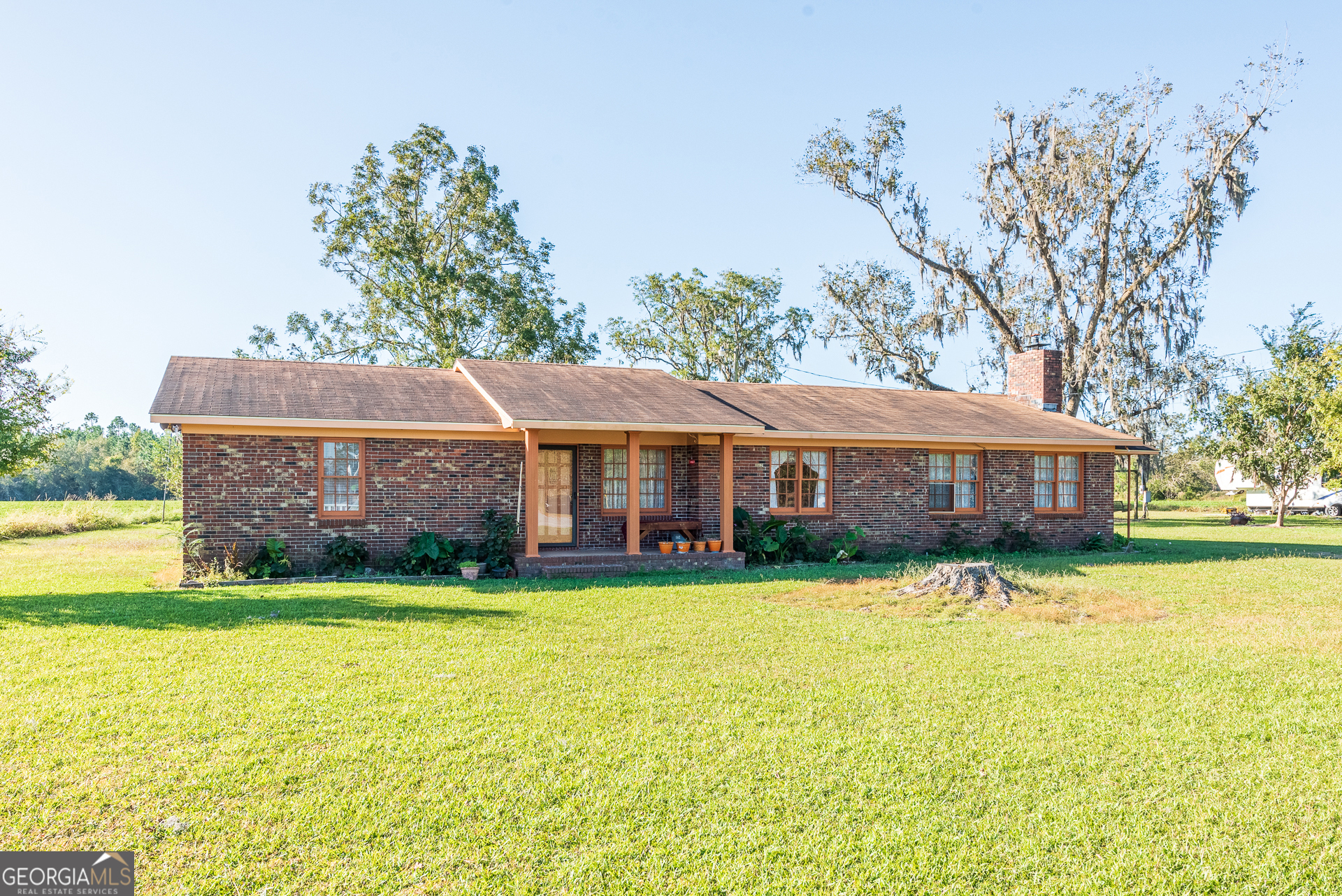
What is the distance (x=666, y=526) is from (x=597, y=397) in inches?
104

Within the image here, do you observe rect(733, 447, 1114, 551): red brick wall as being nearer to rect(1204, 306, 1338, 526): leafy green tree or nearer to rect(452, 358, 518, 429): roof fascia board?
rect(452, 358, 518, 429): roof fascia board

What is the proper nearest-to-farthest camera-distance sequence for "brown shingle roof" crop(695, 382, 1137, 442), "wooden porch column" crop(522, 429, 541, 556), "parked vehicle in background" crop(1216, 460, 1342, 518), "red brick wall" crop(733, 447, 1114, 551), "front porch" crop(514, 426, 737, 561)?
"wooden porch column" crop(522, 429, 541, 556)
"front porch" crop(514, 426, 737, 561)
"red brick wall" crop(733, 447, 1114, 551)
"brown shingle roof" crop(695, 382, 1137, 442)
"parked vehicle in background" crop(1216, 460, 1342, 518)

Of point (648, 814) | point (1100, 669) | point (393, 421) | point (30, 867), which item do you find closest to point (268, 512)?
point (393, 421)

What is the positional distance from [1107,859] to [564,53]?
16.5 m

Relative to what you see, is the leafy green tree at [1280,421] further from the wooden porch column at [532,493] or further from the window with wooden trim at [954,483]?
the wooden porch column at [532,493]

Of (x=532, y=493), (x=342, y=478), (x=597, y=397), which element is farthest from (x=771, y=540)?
(x=342, y=478)

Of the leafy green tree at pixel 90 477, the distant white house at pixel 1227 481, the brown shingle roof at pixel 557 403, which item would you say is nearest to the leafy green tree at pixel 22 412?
the brown shingle roof at pixel 557 403

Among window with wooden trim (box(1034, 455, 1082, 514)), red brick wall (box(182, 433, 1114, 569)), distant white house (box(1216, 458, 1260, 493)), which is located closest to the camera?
→ red brick wall (box(182, 433, 1114, 569))

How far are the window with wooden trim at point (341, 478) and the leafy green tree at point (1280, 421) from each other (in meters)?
29.6

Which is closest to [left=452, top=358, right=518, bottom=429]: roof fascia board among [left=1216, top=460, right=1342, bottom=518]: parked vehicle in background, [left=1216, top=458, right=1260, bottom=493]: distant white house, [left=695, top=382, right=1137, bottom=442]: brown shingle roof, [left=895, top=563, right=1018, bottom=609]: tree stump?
[left=695, top=382, right=1137, bottom=442]: brown shingle roof

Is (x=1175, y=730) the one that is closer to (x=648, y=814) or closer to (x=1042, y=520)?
(x=648, y=814)

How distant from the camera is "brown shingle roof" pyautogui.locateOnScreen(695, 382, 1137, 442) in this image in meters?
15.9

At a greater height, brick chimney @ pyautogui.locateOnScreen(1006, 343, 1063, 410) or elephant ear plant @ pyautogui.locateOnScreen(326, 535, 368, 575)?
brick chimney @ pyautogui.locateOnScreen(1006, 343, 1063, 410)

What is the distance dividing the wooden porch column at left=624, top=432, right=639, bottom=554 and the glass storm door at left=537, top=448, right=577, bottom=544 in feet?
4.94
